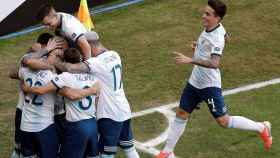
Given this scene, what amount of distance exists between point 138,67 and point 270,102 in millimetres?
2698

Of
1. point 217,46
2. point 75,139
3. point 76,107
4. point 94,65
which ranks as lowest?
point 75,139

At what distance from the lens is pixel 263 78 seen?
41.8 ft

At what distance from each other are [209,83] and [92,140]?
1948 mm

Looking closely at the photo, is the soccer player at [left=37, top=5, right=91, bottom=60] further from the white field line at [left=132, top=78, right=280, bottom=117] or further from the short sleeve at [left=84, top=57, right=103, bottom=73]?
the white field line at [left=132, top=78, right=280, bottom=117]

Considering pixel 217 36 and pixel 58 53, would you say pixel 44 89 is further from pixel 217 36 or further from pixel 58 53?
pixel 217 36

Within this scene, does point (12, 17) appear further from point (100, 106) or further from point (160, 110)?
point (100, 106)

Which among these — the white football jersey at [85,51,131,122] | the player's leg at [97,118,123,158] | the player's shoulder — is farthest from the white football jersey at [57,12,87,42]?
the player's shoulder

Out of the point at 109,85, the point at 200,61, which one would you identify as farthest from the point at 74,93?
the point at 200,61

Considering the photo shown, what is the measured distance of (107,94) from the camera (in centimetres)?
880

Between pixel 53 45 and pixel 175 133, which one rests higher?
pixel 53 45

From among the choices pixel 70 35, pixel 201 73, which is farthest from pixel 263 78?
pixel 70 35

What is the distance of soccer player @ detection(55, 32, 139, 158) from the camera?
8625 millimetres

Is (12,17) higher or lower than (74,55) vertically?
lower

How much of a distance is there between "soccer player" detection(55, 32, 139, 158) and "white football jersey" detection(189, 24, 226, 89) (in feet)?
4.27
